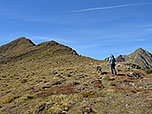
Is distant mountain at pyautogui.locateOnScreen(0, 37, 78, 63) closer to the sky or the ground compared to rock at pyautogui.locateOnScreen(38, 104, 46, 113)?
closer to the sky

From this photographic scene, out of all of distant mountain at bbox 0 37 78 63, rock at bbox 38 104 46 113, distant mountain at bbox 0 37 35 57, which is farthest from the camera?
distant mountain at bbox 0 37 35 57

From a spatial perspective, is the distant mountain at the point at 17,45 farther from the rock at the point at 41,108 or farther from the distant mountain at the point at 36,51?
the rock at the point at 41,108

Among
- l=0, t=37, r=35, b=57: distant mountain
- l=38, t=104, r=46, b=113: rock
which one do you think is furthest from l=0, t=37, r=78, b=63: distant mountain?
l=38, t=104, r=46, b=113: rock

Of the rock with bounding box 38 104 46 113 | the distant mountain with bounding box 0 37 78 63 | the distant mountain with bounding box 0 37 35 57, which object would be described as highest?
the distant mountain with bounding box 0 37 35 57

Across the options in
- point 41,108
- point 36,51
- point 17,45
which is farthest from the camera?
point 17,45

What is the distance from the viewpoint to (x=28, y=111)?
10.6 metres

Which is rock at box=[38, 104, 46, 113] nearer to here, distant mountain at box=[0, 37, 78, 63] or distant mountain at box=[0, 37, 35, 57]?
distant mountain at box=[0, 37, 78, 63]

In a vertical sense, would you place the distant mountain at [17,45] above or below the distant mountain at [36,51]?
above

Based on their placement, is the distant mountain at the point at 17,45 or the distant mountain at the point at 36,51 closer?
the distant mountain at the point at 36,51

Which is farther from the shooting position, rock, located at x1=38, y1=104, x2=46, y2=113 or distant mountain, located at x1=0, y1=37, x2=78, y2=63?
distant mountain, located at x1=0, y1=37, x2=78, y2=63

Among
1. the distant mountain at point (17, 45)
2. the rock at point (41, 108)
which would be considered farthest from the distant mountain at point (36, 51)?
the rock at point (41, 108)

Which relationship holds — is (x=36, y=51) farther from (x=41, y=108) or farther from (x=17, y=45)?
(x=41, y=108)

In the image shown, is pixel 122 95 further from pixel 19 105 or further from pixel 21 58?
pixel 21 58

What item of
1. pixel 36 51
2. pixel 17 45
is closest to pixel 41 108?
pixel 36 51
